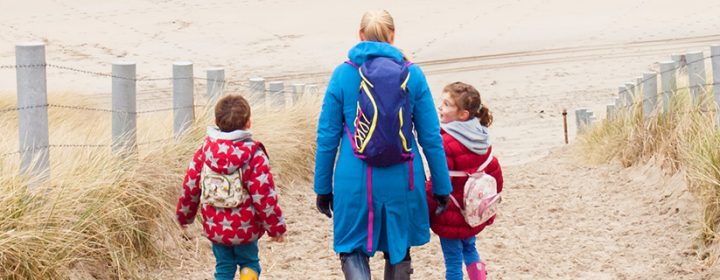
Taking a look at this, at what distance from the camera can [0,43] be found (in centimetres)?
2817

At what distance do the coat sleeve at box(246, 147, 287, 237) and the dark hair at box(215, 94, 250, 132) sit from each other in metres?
0.17

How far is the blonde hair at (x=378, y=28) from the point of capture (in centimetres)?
553

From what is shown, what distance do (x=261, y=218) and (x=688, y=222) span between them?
367cm

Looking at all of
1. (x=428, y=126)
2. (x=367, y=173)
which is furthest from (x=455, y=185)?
(x=367, y=173)

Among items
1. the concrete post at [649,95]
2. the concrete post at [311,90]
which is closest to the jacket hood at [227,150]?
the concrete post at [649,95]

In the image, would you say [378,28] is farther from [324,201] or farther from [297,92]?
[297,92]

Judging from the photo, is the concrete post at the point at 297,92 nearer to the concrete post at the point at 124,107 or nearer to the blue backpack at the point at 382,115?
the concrete post at the point at 124,107

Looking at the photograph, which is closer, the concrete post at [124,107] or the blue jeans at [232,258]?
the blue jeans at [232,258]

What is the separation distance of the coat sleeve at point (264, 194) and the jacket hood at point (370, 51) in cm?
85

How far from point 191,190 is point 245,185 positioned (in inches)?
12.2

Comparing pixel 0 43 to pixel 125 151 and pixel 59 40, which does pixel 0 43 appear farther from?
pixel 125 151

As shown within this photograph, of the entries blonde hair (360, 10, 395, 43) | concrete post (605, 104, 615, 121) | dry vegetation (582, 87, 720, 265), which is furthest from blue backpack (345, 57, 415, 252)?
concrete post (605, 104, 615, 121)

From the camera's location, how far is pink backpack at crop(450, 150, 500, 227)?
20.5 ft

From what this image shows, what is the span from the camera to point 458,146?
6332 millimetres
